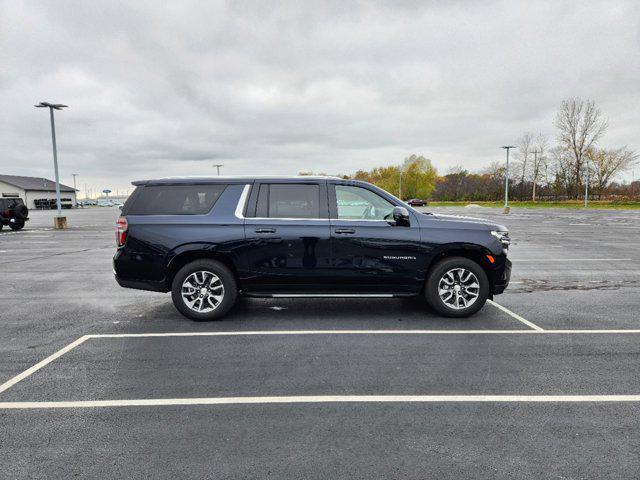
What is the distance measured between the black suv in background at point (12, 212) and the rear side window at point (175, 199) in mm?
21794

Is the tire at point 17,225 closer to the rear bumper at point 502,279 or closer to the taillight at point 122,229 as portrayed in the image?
the taillight at point 122,229

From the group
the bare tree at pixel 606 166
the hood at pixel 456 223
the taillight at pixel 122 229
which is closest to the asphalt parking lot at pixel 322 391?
the taillight at pixel 122 229

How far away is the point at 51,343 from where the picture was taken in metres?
5.02

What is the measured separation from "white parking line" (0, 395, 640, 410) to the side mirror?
2617 mm

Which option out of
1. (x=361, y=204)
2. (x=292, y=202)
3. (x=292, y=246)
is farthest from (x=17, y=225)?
(x=361, y=204)

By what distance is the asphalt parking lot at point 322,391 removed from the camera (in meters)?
2.73

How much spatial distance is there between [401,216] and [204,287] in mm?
2868

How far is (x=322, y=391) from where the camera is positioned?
12.2 feet

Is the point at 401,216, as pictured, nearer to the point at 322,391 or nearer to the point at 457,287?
the point at 457,287

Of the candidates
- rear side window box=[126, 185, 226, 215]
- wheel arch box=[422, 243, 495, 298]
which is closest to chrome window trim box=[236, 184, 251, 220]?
rear side window box=[126, 185, 226, 215]

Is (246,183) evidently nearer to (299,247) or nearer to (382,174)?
(299,247)

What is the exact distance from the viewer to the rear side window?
587 centimetres

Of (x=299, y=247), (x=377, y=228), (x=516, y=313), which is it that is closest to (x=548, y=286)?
(x=516, y=313)

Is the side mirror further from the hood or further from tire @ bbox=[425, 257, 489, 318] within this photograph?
tire @ bbox=[425, 257, 489, 318]
